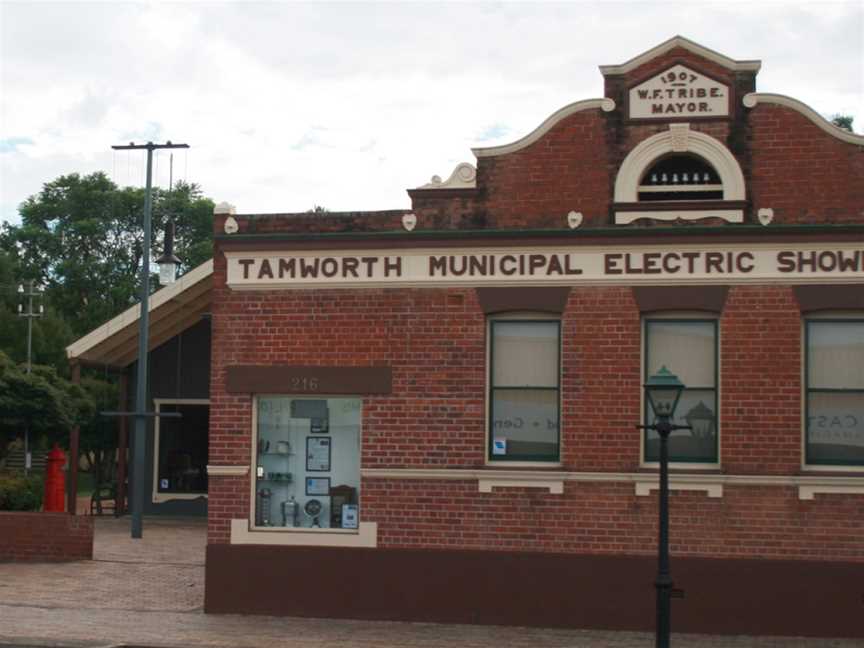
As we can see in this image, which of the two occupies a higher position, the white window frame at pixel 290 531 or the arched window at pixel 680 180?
the arched window at pixel 680 180

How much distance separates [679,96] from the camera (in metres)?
14.8

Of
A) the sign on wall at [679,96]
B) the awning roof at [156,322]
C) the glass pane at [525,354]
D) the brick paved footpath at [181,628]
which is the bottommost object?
the brick paved footpath at [181,628]

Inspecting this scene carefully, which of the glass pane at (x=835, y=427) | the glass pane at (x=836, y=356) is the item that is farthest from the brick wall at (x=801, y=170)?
the glass pane at (x=835, y=427)

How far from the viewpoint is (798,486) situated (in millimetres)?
14211

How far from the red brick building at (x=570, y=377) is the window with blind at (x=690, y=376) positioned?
0.03m

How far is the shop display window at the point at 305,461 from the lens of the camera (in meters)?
15.6

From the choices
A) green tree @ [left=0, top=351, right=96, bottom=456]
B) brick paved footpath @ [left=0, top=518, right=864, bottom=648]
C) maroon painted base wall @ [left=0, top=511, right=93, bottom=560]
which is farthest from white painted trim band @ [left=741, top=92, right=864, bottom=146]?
green tree @ [left=0, top=351, right=96, bottom=456]

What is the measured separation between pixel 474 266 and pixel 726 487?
372cm

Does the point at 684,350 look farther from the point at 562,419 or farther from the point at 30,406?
the point at 30,406

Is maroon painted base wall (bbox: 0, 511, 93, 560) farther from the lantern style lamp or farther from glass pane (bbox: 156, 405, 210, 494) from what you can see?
glass pane (bbox: 156, 405, 210, 494)

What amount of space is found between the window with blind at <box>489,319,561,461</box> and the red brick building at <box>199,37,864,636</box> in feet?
0.09

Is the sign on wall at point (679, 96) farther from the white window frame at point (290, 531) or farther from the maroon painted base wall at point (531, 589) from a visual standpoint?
the maroon painted base wall at point (531, 589)

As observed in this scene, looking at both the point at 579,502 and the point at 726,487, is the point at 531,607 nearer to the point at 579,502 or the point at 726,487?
the point at 579,502

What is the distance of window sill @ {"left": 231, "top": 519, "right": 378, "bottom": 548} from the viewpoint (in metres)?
15.2
